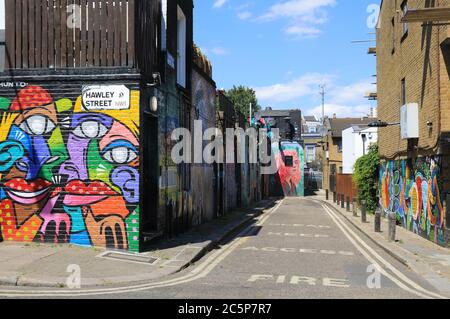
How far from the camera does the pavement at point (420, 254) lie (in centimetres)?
934

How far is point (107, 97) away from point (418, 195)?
417 inches

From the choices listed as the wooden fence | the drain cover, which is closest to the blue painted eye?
the wooden fence

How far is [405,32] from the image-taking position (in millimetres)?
17344

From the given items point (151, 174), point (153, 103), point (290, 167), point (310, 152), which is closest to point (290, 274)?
point (151, 174)

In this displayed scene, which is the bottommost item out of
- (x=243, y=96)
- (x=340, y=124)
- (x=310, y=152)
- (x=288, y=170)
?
(x=288, y=170)

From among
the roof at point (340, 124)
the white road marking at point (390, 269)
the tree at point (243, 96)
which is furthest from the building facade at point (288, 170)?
the white road marking at point (390, 269)

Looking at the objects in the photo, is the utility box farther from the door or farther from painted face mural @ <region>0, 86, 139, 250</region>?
painted face mural @ <region>0, 86, 139, 250</region>

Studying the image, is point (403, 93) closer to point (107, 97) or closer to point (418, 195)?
point (418, 195)

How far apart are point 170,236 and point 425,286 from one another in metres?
6.94

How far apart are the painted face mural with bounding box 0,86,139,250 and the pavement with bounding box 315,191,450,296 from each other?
603 centimetres

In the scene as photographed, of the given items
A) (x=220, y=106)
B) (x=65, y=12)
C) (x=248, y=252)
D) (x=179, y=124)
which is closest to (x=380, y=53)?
(x=220, y=106)

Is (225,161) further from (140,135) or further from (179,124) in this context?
(140,135)

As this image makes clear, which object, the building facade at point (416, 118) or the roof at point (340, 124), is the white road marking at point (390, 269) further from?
the roof at point (340, 124)

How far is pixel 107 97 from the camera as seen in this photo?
35.6 ft
